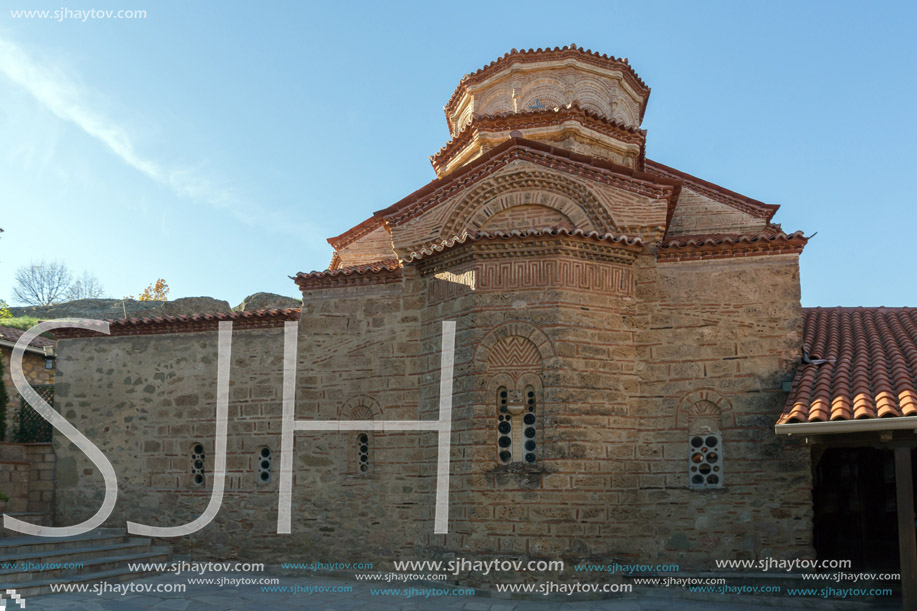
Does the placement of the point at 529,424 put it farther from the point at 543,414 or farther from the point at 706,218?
the point at 706,218

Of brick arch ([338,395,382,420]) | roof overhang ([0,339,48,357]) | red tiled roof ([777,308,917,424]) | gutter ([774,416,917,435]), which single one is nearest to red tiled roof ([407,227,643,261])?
brick arch ([338,395,382,420])

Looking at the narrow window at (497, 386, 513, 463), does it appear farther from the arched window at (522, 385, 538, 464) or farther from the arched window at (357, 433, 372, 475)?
the arched window at (357, 433, 372, 475)

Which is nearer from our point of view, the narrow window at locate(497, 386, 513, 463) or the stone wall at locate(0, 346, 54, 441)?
the narrow window at locate(497, 386, 513, 463)

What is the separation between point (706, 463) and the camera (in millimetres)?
8328

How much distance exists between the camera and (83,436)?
1077 cm

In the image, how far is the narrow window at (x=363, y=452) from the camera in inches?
373

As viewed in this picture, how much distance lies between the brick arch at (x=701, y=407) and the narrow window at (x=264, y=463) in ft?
17.5

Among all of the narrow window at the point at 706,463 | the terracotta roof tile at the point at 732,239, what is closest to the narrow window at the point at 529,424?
the narrow window at the point at 706,463

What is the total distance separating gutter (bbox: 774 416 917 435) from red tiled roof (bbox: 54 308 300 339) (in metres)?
6.38

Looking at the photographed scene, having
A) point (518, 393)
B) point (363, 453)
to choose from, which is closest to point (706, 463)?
point (518, 393)

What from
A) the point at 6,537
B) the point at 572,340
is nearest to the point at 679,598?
the point at 572,340

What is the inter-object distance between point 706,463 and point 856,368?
1.90 metres

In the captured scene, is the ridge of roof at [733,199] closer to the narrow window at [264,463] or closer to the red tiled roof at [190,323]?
the red tiled roof at [190,323]

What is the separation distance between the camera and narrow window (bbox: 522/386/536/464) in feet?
26.9
